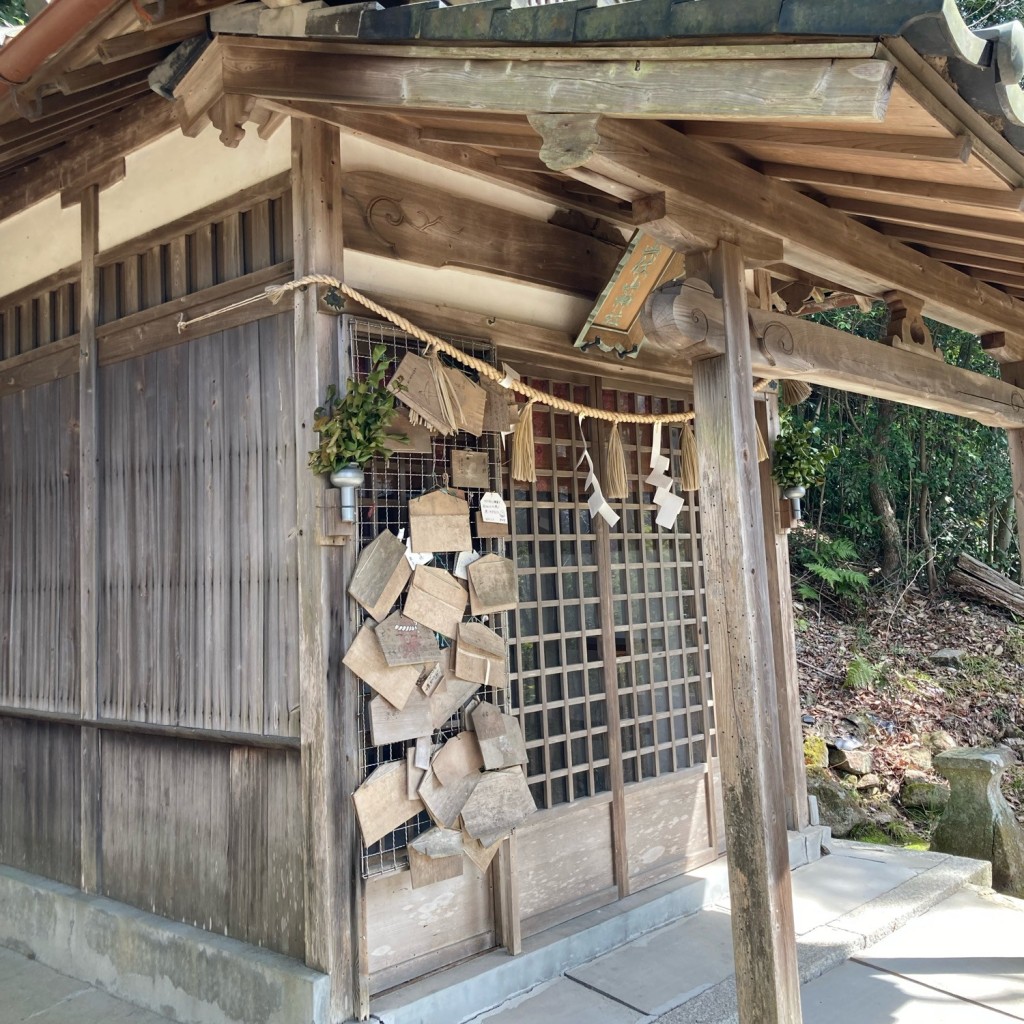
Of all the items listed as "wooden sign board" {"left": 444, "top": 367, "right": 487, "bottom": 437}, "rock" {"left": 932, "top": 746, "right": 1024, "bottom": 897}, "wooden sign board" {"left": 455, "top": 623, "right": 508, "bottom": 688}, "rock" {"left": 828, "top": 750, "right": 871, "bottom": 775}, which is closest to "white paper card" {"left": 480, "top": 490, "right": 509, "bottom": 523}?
"wooden sign board" {"left": 444, "top": 367, "right": 487, "bottom": 437}

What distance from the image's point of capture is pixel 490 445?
4.04 m

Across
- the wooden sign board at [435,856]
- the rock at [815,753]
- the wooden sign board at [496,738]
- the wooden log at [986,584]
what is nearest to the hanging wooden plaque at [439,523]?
the wooden sign board at [496,738]

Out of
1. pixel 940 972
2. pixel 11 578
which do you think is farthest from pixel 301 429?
pixel 940 972

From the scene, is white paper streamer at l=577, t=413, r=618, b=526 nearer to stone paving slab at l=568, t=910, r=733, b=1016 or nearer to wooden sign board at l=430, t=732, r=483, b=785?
wooden sign board at l=430, t=732, r=483, b=785

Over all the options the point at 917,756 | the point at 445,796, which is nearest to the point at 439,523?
the point at 445,796

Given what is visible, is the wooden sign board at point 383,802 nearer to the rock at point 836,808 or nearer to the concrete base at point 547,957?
the concrete base at point 547,957

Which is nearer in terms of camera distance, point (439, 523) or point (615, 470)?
point (439, 523)

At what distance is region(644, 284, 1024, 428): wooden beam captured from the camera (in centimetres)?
286

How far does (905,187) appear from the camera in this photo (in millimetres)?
3045

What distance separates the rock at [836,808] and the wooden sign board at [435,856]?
14.5ft

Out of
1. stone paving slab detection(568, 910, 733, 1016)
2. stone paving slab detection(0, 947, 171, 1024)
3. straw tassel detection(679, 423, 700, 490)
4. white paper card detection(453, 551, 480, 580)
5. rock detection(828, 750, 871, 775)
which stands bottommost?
stone paving slab detection(0, 947, 171, 1024)

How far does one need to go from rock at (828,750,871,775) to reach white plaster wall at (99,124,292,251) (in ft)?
23.2

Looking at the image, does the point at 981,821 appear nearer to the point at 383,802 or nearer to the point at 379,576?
the point at 383,802

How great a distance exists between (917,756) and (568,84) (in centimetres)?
796
